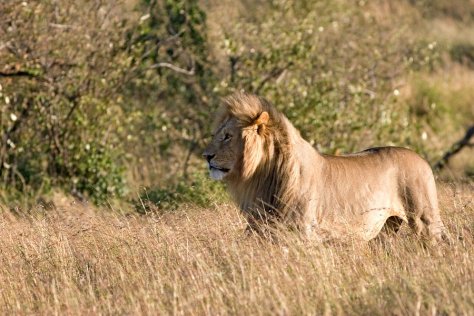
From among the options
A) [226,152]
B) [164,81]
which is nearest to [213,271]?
[226,152]

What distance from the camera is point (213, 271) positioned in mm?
6414

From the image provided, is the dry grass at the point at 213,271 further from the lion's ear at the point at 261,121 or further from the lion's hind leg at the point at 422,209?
the lion's ear at the point at 261,121

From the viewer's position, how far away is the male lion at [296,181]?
7.29 metres

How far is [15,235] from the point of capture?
26.1 feet

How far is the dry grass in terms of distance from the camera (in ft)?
18.8

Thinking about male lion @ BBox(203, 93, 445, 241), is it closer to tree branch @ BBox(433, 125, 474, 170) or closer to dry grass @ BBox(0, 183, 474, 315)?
dry grass @ BBox(0, 183, 474, 315)

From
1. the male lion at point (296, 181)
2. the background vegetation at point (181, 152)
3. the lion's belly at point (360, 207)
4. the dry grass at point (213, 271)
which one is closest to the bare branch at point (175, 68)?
the background vegetation at point (181, 152)

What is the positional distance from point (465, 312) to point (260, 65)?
8904 mm

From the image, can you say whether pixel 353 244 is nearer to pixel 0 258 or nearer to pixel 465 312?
pixel 465 312

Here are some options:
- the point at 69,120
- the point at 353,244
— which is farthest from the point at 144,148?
the point at 353,244

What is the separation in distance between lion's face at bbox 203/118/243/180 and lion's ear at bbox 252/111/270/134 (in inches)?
5.0

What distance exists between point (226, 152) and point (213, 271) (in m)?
1.13

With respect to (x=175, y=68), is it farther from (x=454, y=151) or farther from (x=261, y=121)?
(x=261, y=121)

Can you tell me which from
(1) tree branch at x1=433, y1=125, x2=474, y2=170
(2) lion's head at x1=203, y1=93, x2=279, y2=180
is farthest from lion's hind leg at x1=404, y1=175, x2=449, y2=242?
(1) tree branch at x1=433, y1=125, x2=474, y2=170
